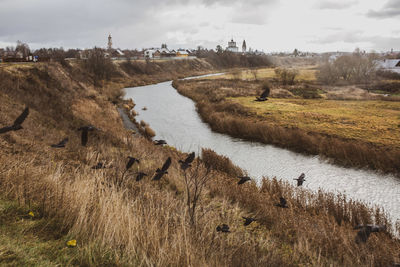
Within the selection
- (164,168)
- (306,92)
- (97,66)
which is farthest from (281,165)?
(97,66)

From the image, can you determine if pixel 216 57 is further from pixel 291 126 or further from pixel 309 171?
pixel 309 171

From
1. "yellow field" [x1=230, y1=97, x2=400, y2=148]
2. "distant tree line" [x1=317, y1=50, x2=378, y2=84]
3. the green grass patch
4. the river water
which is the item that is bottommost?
the river water

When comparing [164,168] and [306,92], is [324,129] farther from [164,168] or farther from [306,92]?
[306,92]

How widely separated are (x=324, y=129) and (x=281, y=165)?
812 centimetres

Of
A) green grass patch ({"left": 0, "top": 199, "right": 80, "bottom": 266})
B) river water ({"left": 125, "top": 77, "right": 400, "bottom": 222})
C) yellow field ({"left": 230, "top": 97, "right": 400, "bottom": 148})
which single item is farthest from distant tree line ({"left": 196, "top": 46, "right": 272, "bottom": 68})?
green grass patch ({"left": 0, "top": 199, "right": 80, "bottom": 266})

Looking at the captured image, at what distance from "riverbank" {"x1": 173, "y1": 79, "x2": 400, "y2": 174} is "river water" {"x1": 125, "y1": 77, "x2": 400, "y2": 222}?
102cm

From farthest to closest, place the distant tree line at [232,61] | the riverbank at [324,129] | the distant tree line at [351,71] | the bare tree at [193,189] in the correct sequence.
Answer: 1. the distant tree line at [232,61]
2. the distant tree line at [351,71]
3. the riverbank at [324,129]
4. the bare tree at [193,189]

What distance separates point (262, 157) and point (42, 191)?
1524 cm

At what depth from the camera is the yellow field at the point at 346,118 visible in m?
20.7

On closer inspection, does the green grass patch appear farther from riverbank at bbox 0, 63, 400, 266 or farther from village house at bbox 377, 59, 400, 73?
village house at bbox 377, 59, 400, 73

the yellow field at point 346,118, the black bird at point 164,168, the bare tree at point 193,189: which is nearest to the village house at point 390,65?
the yellow field at point 346,118

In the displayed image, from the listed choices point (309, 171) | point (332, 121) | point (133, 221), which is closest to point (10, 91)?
point (133, 221)

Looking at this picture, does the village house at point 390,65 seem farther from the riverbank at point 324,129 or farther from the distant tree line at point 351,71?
the riverbank at point 324,129

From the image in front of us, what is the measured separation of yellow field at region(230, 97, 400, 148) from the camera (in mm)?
20727
